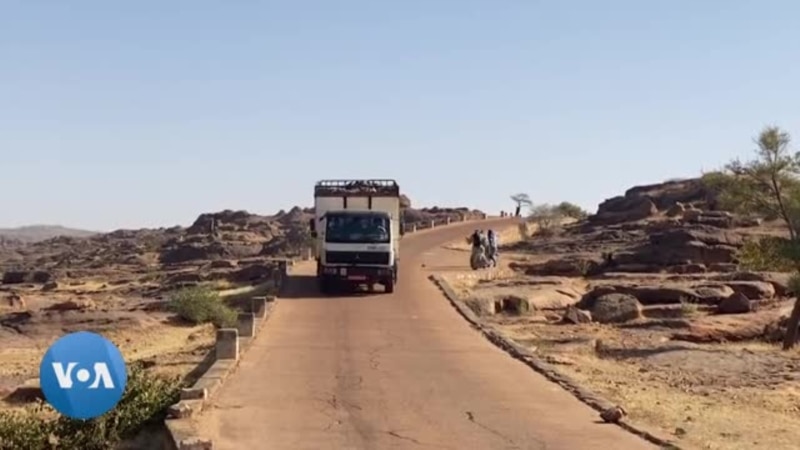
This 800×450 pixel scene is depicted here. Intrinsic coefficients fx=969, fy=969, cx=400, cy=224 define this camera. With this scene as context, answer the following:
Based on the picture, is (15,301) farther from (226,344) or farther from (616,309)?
(226,344)

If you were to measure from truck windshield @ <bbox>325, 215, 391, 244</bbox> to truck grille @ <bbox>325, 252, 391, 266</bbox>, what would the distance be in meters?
0.38

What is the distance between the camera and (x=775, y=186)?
30.5 m

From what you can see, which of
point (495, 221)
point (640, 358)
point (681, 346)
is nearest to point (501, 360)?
point (640, 358)

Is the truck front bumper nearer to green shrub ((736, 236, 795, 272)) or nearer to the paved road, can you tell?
the paved road

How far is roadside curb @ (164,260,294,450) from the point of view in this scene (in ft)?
37.1

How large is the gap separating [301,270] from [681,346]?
737 inches

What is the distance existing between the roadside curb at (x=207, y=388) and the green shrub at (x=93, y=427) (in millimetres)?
408

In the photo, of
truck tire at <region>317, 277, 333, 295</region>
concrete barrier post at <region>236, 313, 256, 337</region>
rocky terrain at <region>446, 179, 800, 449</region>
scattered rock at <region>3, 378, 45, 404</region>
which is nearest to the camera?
rocky terrain at <region>446, 179, 800, 449</region>

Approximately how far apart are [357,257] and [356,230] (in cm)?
84

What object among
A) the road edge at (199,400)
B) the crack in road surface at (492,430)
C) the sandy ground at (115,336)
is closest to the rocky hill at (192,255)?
the sandy ground at (115,336)

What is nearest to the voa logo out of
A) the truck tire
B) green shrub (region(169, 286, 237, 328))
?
green shrub (region(169, 286, 237, 328))

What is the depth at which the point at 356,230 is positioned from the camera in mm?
29984

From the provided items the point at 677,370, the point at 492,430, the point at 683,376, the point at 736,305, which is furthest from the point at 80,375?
the point at 736,305

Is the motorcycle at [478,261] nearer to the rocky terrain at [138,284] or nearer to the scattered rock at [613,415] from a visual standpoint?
the rocky terrain at [138,284]
